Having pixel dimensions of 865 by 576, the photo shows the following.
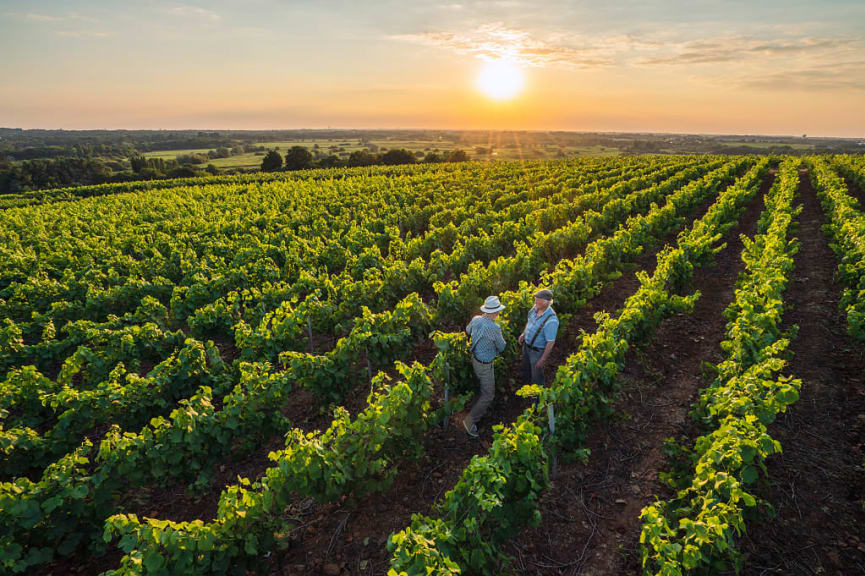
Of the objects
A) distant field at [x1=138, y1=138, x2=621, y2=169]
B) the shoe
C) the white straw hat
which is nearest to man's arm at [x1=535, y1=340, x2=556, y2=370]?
the white straw hat

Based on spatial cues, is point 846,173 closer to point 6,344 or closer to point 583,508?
point 583,508

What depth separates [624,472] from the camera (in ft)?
19.9

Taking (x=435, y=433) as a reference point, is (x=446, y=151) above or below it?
above

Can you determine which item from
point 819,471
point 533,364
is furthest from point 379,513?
point 819,471

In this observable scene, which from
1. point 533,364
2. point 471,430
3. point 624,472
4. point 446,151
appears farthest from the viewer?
point 446,151

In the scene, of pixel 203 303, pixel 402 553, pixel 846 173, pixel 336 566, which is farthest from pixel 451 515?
pixel 846 173

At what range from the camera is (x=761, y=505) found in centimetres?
527

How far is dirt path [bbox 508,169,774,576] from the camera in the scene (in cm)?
495

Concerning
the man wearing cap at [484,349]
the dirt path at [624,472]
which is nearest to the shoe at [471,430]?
the man wearing cap at [484,349]

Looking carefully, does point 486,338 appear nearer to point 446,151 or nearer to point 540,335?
point 540,335

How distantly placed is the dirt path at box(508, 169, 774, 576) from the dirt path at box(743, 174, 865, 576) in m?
1.29

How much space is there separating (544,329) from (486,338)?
97cm

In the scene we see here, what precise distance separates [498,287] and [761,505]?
6875 mm

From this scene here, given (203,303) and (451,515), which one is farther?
(203,303)
